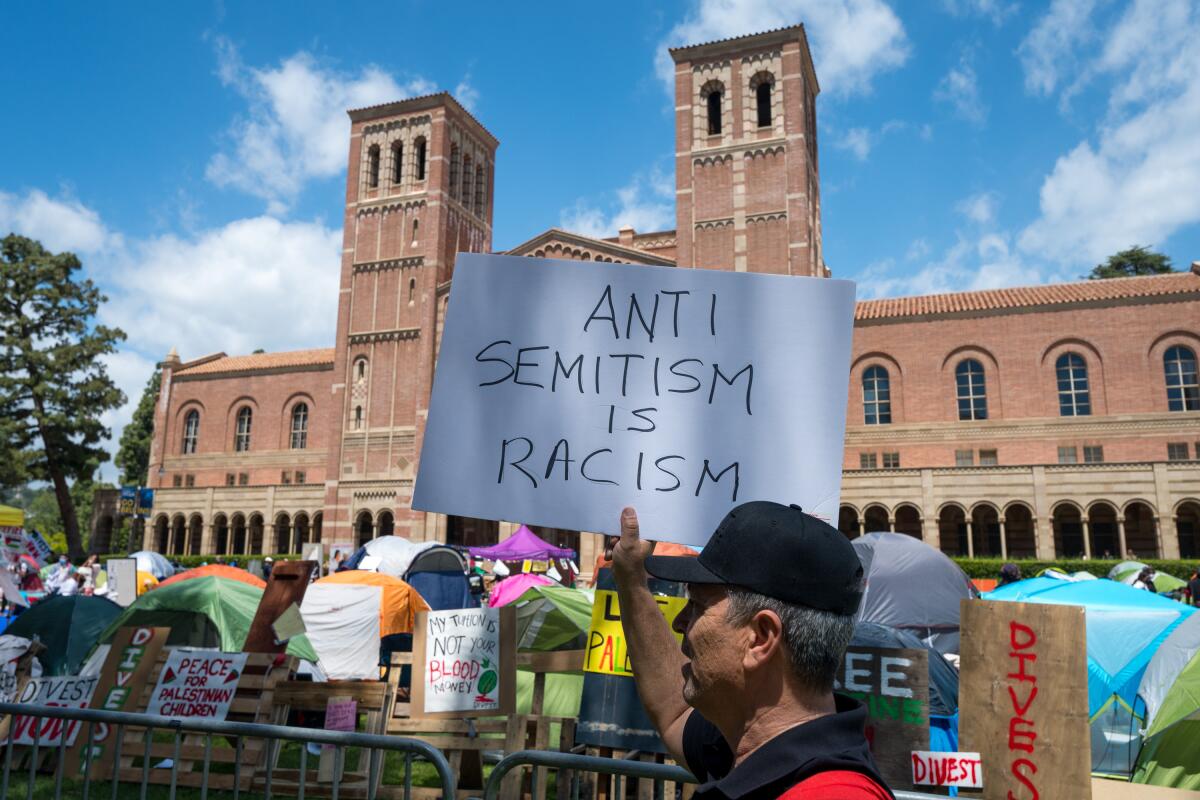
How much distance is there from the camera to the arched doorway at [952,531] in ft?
106

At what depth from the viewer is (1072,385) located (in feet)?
106

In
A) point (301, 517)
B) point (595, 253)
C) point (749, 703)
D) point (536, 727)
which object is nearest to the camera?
point (749, 703)

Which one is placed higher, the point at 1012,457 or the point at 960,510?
the point at 1012,457

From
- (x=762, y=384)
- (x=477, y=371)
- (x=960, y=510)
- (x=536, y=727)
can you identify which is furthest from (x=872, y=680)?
(x=960, y=510)

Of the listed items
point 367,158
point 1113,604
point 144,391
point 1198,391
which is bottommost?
point 1113,604

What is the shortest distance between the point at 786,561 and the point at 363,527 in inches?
1582

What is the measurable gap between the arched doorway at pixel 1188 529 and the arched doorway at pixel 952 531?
707 cm

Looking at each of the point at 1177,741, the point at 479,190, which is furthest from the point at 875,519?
the point at 1177,741

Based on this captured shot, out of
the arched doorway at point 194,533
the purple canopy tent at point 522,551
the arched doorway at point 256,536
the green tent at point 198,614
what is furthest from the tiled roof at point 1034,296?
the arched doorway at point 194,533

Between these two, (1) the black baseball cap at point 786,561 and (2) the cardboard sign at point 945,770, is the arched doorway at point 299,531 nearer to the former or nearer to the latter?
(2) the cardboard sign at point 945,770

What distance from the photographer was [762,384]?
9.55ft

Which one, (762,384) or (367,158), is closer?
(762,384)

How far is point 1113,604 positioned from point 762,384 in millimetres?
8322

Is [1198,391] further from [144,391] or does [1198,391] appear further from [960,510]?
[144,391]
